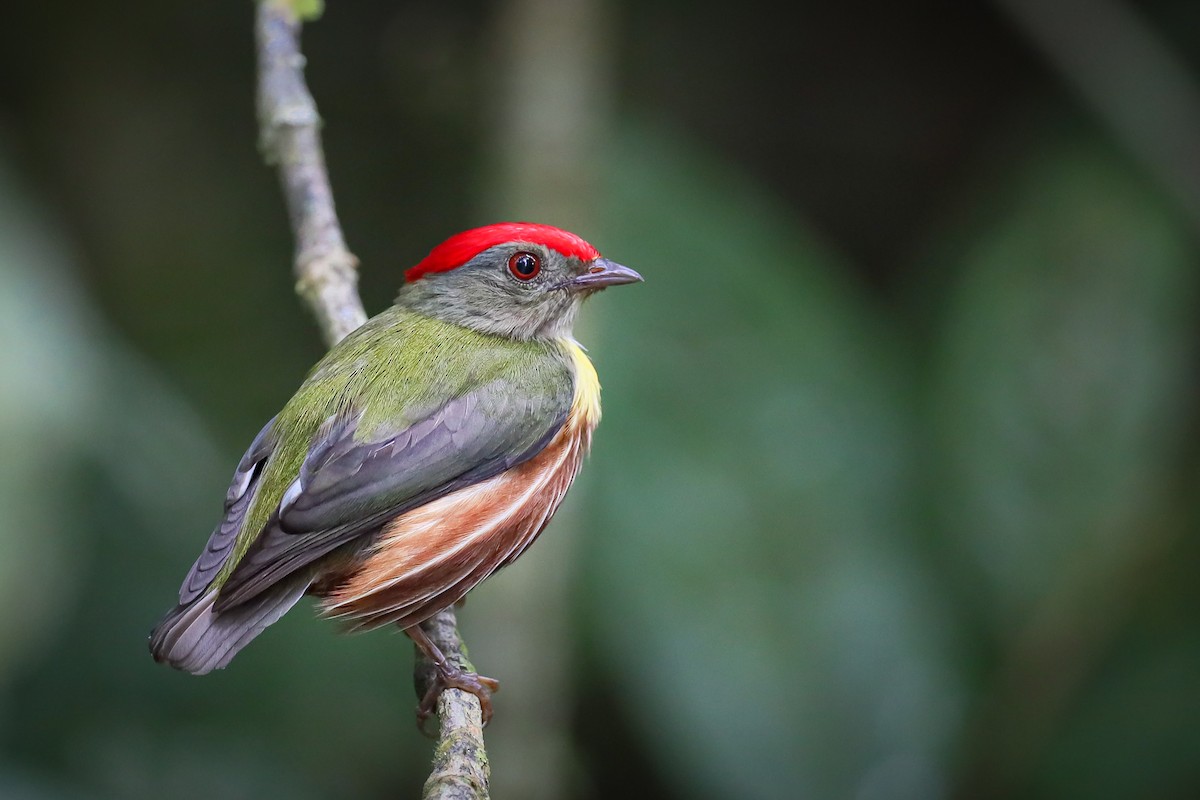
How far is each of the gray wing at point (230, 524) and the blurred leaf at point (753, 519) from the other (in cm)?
144

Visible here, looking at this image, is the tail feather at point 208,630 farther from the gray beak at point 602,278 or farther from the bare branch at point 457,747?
the gray beak at point 602,278

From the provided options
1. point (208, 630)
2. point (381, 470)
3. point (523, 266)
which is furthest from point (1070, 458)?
point (208, 630)

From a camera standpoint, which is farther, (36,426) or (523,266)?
(523,266)

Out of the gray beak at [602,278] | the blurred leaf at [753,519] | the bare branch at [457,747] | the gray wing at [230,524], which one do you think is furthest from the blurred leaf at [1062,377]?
the gray wing at [230,524]

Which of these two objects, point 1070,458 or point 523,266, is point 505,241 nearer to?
point 523,266

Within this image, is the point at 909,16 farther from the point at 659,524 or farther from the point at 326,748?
the point at 326,748

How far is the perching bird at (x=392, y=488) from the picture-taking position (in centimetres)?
271

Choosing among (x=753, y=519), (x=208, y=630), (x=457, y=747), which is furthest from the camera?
(x=753, y=519)

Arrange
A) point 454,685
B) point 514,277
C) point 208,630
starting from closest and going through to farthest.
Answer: point 208,630 < point 454,685 < point 514,277

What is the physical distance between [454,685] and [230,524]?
2.00 ft

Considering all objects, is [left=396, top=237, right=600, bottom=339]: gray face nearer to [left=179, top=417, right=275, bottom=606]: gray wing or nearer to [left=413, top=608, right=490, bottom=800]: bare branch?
[left=179, top=417, right=275, bottom=606]: gray wing

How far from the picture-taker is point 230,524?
290 centimetres

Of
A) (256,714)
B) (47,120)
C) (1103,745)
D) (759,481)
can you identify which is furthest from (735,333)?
(47,120)

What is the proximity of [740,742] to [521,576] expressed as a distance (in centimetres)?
84
